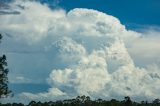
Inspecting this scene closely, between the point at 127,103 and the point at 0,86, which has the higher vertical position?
the point at 127,103

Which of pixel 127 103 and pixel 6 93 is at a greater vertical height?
pixel 127 103

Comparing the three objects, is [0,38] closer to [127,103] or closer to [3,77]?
[3,77]

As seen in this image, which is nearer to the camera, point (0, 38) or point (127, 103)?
point (0, 38)

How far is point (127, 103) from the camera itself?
579ft

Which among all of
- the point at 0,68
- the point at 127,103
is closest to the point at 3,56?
the point at 0,68

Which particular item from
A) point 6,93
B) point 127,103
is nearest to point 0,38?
point 6,93

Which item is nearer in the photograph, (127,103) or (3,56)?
(3,56)

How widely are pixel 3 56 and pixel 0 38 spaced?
3.26m

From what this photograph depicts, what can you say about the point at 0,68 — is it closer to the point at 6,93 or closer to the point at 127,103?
the point at 6,93

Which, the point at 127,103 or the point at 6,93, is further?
the point at 127,103

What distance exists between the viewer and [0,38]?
88.9 metres

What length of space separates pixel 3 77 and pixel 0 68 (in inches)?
63.0

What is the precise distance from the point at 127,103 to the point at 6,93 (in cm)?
9260

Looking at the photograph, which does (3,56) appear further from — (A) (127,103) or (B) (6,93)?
(A) (127,103)
